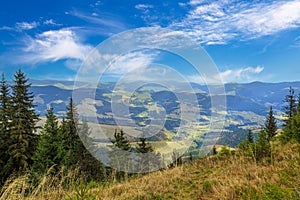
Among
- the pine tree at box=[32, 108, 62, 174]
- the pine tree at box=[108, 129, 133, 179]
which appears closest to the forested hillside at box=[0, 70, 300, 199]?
the pine tree at box=[32, 108, 62, 174]

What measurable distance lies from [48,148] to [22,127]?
5.38m

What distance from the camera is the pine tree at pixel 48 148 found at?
32.3m

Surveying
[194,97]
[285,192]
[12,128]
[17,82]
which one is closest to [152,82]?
[194,97]

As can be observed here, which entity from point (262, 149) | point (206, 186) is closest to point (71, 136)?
point (262, 149)

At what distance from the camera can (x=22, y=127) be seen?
117ft

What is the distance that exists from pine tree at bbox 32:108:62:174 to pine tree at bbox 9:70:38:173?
78.0 inches

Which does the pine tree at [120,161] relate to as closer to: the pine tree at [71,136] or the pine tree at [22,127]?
the pine tree at [22,127]

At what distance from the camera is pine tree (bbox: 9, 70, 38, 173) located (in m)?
34.3

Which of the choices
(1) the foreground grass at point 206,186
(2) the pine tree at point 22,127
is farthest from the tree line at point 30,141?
(1) the foreground grass at point 206,186

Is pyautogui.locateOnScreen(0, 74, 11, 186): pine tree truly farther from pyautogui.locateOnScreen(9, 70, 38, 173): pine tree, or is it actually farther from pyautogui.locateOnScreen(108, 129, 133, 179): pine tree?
pyautogui.locateOnScreen(108, 129, 133, 179): pine tree

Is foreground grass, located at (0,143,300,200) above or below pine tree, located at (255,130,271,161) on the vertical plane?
below

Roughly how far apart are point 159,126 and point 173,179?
4000 millimetres

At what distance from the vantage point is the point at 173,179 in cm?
700

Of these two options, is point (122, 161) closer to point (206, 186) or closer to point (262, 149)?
point (262, 149)
